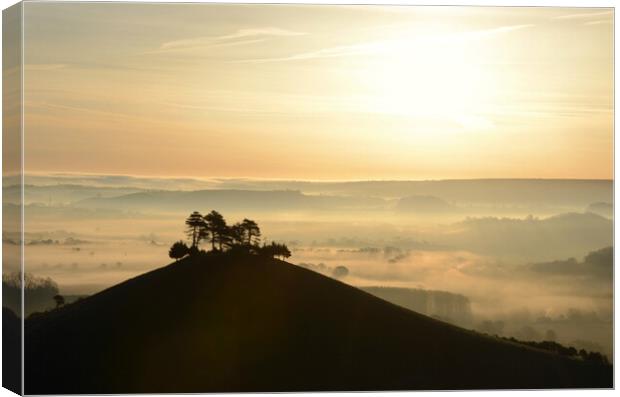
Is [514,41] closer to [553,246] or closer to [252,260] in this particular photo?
[553,246]

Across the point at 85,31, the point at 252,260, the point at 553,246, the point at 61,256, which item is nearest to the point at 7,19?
the point at 85,31

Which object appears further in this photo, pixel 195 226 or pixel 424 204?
pixel 424 204

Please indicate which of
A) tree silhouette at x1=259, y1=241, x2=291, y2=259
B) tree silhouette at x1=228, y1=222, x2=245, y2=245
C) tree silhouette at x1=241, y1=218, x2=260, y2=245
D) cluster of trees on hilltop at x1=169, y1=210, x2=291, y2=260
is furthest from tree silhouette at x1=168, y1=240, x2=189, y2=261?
tree silhouette at x1=259, y1=241, x2=291, y2=259

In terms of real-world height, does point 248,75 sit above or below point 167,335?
above

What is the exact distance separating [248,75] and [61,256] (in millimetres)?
1816

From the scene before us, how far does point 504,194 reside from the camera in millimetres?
9836

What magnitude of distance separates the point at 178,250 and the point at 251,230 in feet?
1.74

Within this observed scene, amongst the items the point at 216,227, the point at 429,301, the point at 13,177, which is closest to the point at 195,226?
the point at 216,227

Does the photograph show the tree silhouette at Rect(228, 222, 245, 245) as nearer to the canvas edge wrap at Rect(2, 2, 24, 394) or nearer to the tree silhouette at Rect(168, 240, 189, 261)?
the tree silhouette at Rect(168, 240, 189, 261)

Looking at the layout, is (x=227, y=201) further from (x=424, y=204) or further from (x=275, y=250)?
(x=424, y=204)

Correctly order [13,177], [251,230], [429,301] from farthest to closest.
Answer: [429,301] → [251,230] → [13,177]

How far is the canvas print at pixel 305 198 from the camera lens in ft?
30.8

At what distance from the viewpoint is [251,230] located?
377 inches

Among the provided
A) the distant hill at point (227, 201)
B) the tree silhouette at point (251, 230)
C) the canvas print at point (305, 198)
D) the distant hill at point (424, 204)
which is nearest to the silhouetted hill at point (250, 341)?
the canvas print at point (305, 198)
